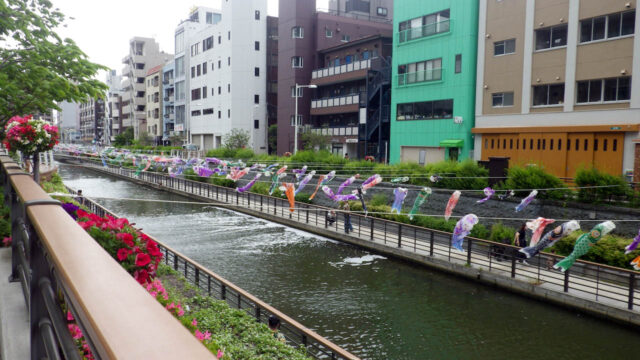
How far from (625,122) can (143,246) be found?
26.0m

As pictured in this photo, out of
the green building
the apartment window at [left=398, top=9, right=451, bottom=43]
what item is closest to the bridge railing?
the green building

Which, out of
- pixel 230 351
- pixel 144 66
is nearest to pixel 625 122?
pixel 230 351

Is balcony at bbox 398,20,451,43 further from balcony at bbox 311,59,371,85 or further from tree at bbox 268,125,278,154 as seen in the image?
tree at bbox 268,125,278,154

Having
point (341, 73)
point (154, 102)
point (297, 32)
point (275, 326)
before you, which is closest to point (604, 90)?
point (275, 326)

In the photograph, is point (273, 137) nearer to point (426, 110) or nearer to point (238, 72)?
point (238, 72)

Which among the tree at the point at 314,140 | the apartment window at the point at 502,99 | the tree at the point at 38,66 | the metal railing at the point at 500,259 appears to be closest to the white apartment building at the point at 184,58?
the tree at the point at 314,140

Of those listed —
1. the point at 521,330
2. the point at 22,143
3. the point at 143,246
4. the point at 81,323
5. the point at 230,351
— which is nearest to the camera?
the point at 81,323

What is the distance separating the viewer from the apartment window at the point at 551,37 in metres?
28.7

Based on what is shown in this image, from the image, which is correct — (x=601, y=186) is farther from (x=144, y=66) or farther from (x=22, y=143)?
(x=144, y=66)

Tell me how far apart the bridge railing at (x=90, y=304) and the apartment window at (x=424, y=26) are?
37041 mm

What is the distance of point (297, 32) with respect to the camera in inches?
2277

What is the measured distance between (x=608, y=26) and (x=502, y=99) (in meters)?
7.53

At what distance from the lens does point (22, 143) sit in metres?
13.3

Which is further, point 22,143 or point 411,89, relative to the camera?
point 411,89
